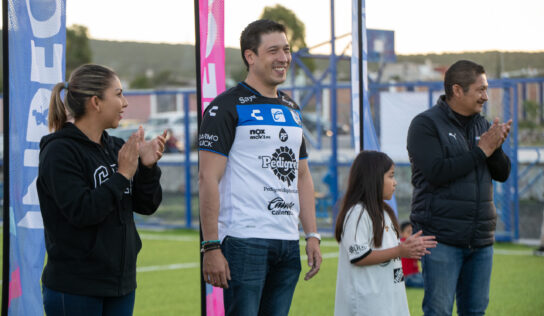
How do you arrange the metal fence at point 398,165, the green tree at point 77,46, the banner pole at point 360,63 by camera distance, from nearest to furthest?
the banner pole at point 360,63, the metal fence at point 398,165, the green tree at point 77,46

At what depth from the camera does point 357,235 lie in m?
3.89

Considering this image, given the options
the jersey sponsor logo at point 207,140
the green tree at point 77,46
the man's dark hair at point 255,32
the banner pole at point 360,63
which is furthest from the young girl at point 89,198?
the green tree at point 77,46

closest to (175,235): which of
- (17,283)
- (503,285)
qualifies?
(503,285)

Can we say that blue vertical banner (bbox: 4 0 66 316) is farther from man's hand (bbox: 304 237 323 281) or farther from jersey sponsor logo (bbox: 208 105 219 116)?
man's hand (bbox: 304 237 323 281)

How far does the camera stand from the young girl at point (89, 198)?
3035 millimetres

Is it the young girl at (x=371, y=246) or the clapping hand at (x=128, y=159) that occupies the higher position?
the clapping hand at (x=128, y=159)

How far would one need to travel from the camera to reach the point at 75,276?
307cm

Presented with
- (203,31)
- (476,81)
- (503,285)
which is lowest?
(503,285)

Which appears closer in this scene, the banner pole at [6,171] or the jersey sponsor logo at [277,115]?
the jersey sponsor logo at [277,115]

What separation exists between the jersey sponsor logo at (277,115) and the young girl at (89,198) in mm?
584

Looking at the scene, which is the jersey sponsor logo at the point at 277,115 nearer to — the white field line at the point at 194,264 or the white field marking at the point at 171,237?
the white field line at the point at 194,264

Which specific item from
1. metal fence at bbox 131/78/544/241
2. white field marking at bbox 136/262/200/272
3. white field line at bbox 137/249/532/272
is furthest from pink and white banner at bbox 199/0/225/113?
metal fence at bbox 131/78/544/241

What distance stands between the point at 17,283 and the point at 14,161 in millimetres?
677

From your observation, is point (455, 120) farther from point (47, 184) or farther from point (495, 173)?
point (47, 184)
